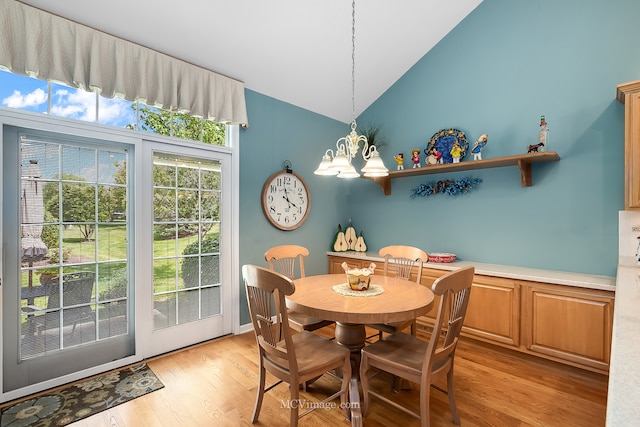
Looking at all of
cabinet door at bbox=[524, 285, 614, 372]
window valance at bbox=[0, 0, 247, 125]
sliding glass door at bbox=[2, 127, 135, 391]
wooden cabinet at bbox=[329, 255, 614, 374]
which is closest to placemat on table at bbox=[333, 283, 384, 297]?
wooden cabinet at bbox=[329, 255, 614, 374]

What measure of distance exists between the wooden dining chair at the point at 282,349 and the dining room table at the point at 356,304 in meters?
0.17

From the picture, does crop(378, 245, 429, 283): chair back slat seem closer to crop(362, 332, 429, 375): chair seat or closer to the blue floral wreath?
crop(362, 332, 429, 375): chair seat

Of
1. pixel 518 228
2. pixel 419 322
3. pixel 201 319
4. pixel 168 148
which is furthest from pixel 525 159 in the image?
pixel 201 319

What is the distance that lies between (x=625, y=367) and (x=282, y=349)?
1489mm

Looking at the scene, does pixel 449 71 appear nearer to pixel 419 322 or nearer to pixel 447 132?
pixel 447 132

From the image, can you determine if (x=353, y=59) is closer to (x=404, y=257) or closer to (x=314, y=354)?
(x=404, y=257)

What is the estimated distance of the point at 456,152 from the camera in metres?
3.21

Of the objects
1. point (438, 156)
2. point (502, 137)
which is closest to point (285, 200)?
point (438, 156)

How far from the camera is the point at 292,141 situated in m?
3.77

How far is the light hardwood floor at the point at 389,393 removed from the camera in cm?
189

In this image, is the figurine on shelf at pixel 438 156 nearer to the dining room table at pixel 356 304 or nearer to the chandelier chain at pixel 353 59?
the chandelier chain at pixel 353 59

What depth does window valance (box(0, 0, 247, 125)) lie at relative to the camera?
1979 mm

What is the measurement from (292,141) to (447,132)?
184cm

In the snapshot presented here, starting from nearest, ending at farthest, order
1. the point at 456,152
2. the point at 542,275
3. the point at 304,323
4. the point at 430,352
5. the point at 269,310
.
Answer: the point at 430,352 → the point at 269,310 → the point at 304,323 → the point at 542,275 → the point at 456,152
